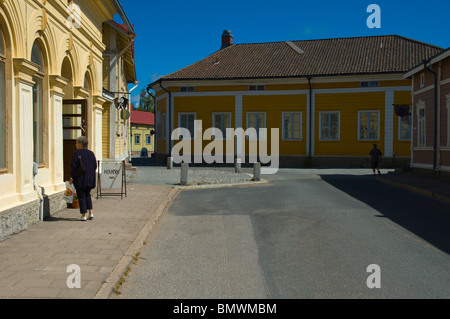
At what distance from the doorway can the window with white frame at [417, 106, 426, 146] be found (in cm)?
1524

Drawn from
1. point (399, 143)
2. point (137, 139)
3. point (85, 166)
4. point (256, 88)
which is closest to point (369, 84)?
point (399, 143)

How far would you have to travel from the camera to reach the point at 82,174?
8.57m

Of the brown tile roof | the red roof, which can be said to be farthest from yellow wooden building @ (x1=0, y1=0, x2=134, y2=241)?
the red roof

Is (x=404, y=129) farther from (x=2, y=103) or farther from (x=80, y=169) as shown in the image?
(x=2, y=103)

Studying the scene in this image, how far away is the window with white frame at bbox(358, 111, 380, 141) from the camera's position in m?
28.5

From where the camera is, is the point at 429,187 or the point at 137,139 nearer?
the point at 429,187

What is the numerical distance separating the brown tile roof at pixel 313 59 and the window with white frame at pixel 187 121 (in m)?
2.52

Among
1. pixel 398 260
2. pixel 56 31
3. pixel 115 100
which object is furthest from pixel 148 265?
pixel 115 100

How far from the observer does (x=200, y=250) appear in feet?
22.1

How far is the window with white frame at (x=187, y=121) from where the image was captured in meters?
31.4

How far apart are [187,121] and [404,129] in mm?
14067

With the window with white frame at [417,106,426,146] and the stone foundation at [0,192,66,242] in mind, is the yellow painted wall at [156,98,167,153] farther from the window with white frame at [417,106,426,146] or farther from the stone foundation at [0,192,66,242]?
the stone foundation at [0,192,66,242]
